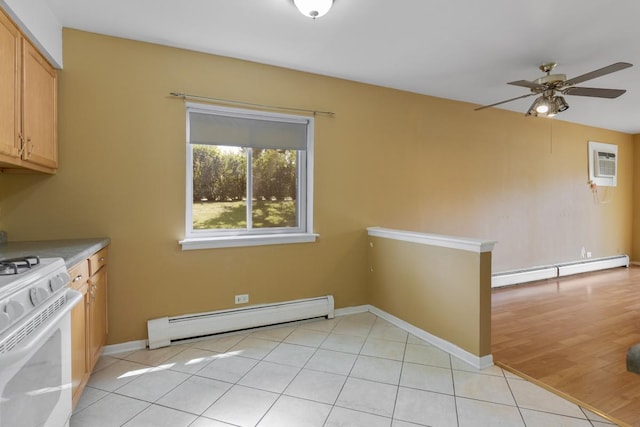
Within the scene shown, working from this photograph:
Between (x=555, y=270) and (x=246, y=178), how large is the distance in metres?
5.01

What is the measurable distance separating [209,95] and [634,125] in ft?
22.9

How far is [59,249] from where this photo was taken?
1978 millimetres

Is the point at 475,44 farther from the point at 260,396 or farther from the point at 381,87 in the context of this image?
the point at 260,396

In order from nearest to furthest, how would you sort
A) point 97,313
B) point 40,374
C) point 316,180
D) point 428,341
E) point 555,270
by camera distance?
1. point 40,374
2. point 97,313
3. point 428,341
4. point 316,180
5. point 555,270

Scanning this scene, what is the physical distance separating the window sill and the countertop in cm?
64

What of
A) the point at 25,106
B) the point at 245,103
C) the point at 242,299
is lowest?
the point at 242,299

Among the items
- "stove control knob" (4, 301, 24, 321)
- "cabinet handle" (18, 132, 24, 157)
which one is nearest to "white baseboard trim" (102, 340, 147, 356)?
"cabinet handle" (18, 132, 24, 157)

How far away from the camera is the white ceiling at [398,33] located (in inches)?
87.9

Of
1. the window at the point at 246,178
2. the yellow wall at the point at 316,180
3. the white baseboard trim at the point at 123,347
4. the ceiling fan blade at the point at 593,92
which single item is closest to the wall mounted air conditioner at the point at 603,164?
the yellow wall at the point at 316,180

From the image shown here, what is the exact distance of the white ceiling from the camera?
223cm

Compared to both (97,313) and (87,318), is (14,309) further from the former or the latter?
(97,313)

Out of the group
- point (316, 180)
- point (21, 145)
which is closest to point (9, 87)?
point (21, 145)

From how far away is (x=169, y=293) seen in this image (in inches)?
110

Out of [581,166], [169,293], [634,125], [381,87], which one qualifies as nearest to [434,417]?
[169,293]
